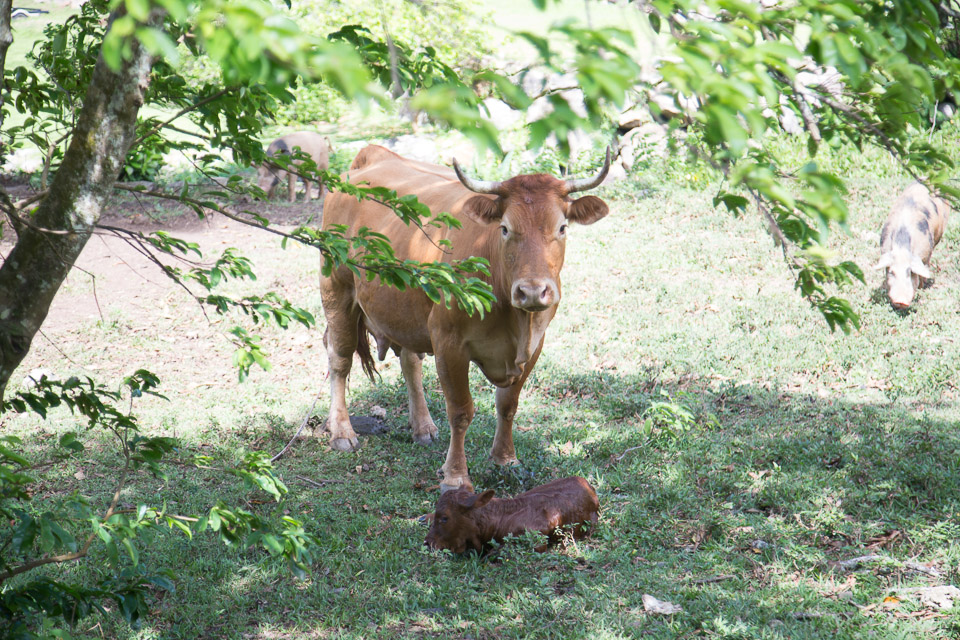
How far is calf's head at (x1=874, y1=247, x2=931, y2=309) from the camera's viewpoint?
824 centimetres

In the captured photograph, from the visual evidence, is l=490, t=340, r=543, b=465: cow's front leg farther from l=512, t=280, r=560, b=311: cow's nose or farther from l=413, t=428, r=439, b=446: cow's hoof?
l=512, t=280, r=560, b=311: cow's nose

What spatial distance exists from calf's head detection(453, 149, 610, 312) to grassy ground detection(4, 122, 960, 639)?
1410 millimetres

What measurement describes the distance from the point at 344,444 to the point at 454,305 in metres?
1.72

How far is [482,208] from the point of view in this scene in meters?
4.88

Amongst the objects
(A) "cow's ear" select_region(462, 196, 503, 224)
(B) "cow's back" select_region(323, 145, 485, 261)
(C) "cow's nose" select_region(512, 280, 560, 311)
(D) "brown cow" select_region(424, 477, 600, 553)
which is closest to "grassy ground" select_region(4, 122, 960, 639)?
(D) "brown cow" select_region(424, 477, 600, 553)

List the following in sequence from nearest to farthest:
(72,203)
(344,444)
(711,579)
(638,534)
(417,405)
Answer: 1. (72,203)
2. (711,579)
3. (638,534)
4. (344,444)
5. (417,405)

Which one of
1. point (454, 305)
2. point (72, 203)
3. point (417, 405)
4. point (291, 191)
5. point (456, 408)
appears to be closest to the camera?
point (72, 203)

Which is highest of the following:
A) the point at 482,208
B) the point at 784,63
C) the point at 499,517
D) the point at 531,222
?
the point at 784,63

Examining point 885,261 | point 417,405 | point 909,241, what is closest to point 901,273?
point 885,261

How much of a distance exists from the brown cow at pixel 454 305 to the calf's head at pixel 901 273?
476cm

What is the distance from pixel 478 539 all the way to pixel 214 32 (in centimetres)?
345

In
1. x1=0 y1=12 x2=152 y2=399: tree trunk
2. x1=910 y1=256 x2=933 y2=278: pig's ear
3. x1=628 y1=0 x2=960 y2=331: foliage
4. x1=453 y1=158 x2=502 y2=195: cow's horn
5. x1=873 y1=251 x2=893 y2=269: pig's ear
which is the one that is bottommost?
x1=910 y1=256 x2=933 y2=278: pig's ear

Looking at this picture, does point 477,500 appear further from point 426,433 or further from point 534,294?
point 426,433

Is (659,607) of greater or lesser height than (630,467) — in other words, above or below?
above
